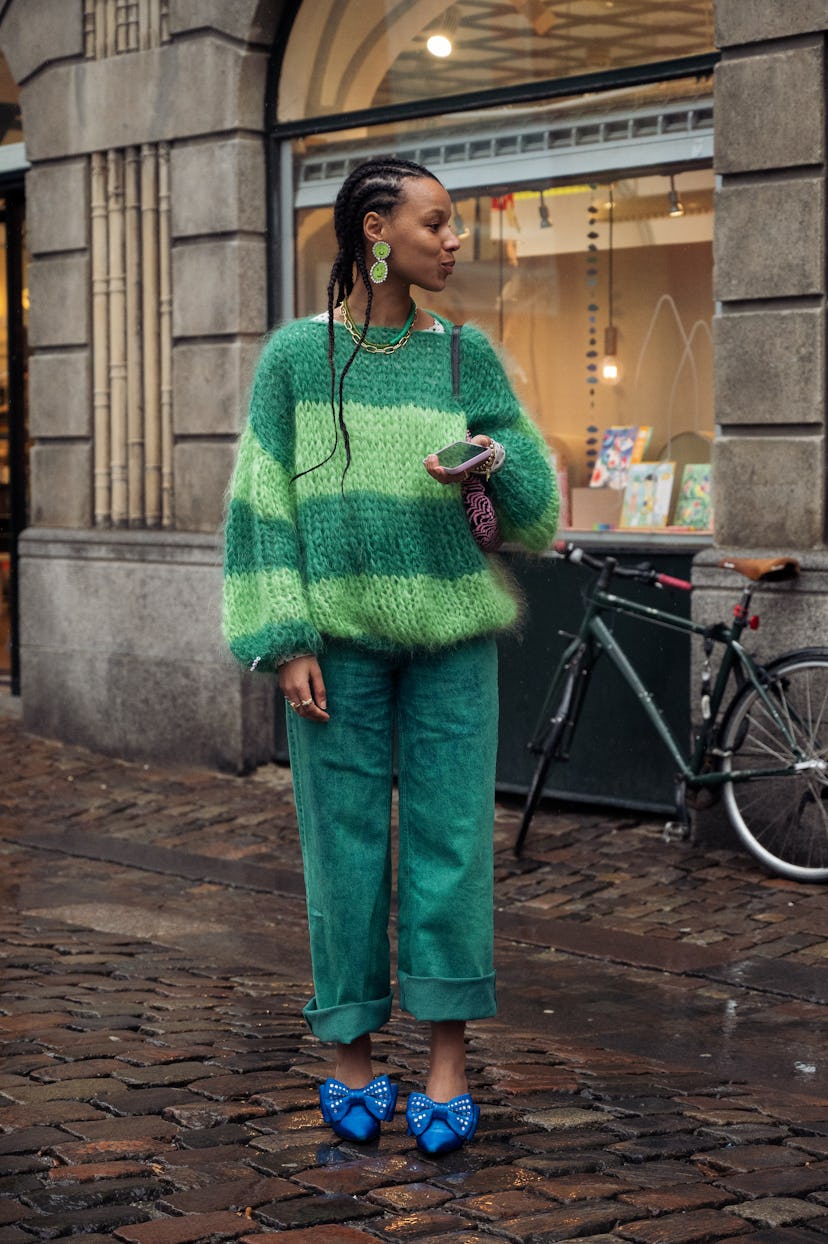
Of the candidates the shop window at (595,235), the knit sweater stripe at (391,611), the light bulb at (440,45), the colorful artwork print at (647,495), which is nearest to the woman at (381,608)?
the knit sweater stripe at (391,611)

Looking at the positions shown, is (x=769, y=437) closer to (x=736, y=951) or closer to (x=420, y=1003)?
(x=736, y=951)

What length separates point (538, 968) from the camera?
6.22 m

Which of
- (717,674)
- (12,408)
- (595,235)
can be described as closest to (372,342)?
(717,674)

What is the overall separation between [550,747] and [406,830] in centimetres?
377

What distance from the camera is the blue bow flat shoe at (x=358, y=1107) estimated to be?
404 cm

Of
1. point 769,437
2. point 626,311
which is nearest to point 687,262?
point 626,311

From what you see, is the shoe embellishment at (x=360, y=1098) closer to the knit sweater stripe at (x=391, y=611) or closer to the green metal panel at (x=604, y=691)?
the knit sweater stripe at (x=391, y=611)

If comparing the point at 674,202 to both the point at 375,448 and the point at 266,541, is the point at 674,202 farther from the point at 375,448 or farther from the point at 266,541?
the point at 266,541

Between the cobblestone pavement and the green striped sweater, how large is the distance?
3.28 ft

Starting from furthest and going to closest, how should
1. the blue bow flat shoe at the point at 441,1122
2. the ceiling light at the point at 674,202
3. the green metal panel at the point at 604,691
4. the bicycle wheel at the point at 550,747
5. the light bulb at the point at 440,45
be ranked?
the light bulb at the point at 440,45, the ceiling light at the point at 674,202, the green metal panel at the point at 604,691, the bicycle wheel at the point at 550,747, the blue bow flat shoe at the point at 441,1122

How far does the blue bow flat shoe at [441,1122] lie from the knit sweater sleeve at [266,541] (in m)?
0.92

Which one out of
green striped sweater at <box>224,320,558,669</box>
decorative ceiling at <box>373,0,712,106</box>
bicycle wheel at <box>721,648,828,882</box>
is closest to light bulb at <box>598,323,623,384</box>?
decorative ceiling at <box>373,0,712,106</box>

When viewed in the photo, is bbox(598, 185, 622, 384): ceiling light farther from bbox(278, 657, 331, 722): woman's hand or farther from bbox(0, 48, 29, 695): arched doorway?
bbox(278, 657, 331, 722): woman's hand

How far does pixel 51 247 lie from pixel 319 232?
1.76 meters
